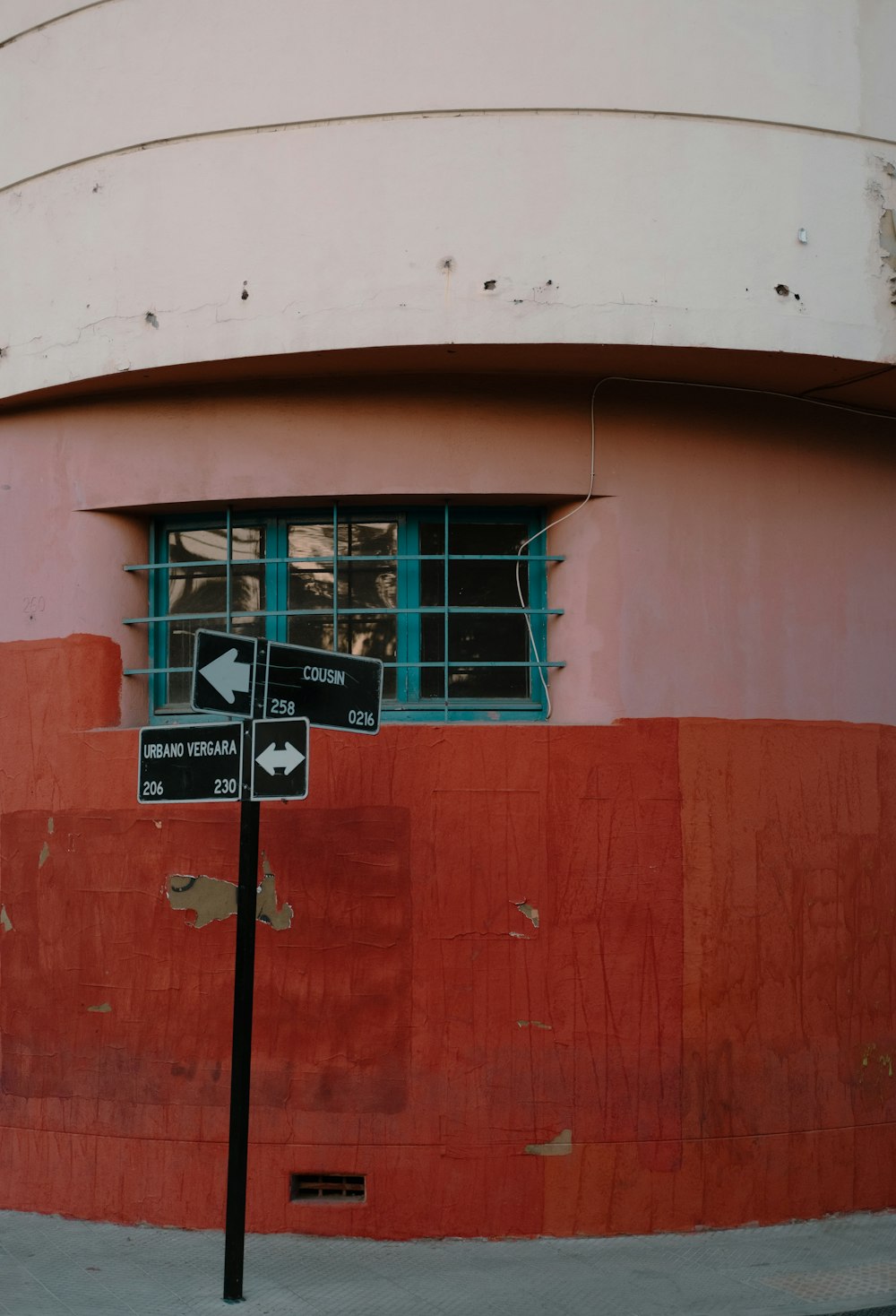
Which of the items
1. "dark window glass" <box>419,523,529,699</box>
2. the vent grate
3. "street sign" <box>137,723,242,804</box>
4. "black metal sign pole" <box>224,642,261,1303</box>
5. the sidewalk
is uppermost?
"dark window glass" <box>419,523,529,699</box>

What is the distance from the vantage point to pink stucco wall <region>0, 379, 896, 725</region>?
746 centimetres

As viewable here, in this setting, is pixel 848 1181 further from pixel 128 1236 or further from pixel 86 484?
pixel 86 484

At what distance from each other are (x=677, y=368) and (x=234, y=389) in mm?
2271

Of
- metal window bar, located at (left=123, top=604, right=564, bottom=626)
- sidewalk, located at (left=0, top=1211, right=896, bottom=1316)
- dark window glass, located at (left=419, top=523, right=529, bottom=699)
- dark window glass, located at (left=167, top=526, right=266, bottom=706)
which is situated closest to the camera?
sidewalk, located at (left=0, top=1211, right=896, bottom=1316)

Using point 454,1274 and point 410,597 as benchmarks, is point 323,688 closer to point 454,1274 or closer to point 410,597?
point 410,597

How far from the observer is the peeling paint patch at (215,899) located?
725 centimetres

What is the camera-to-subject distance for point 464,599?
762 centimetres

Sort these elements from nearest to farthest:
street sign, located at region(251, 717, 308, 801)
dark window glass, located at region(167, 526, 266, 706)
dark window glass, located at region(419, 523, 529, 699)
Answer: street sign, located at region(251, 717, 308, 801)
dark window glass, located at region(419, 523, 529, 699)
dark window glass, located at region(167, 526, 266, 706)

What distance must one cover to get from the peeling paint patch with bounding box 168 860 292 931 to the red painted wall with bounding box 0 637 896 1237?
6 cm

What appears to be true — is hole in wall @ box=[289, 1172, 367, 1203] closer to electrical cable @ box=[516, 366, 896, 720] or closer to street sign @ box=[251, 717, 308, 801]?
street sign @ box=[251, 717, 308, 801]

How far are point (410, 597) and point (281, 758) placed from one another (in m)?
1.93

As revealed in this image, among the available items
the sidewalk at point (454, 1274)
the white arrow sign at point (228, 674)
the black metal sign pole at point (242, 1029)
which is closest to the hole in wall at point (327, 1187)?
the sidewalk at point (454, 1274)

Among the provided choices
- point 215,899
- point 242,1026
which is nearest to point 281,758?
point 242,1026

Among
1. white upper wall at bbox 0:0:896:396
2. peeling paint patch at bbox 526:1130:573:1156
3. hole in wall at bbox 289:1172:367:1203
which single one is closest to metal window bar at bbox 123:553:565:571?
white upper wall at bbox 0:0:896:396
